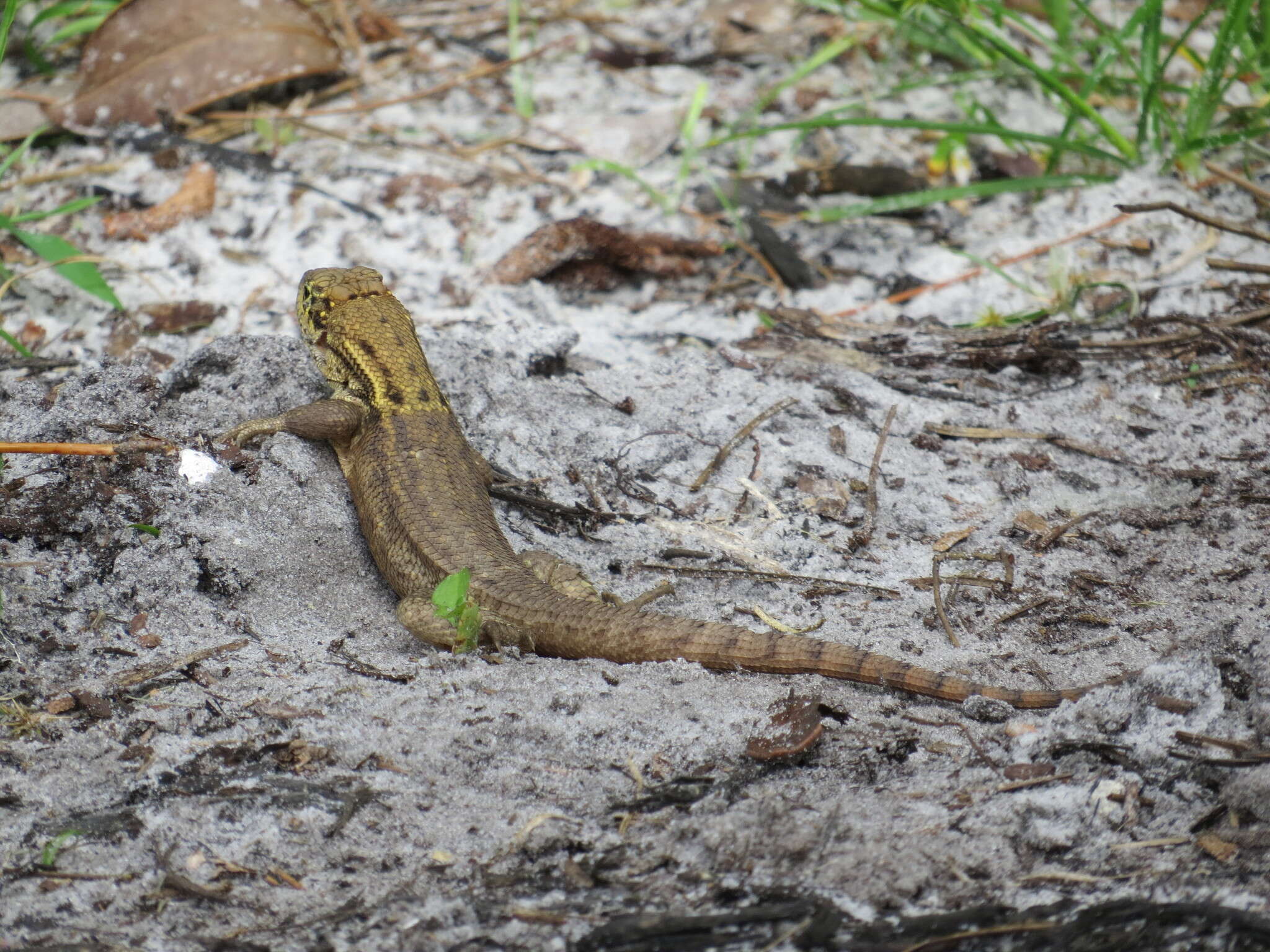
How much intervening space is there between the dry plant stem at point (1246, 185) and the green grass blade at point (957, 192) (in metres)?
0.50

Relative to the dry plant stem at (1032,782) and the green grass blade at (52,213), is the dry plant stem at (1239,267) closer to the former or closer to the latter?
the dry plant stem at (1032,782)

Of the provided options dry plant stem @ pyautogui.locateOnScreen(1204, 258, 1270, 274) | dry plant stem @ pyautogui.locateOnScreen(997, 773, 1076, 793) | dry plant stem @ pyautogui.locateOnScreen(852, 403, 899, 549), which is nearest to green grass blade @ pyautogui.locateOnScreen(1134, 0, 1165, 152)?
dry plant stem @ pyautogui.locateOnScreen(1204, 258, 1270, 274)

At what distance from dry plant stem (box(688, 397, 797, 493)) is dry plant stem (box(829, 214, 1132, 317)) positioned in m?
1.25

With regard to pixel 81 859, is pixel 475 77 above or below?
above

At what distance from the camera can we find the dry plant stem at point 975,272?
5508 mm

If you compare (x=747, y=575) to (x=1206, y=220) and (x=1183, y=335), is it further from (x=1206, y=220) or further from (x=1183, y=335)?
(x=1206, y=220)

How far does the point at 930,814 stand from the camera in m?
2.35

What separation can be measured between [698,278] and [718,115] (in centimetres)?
158

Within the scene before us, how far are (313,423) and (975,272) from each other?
3.55 m

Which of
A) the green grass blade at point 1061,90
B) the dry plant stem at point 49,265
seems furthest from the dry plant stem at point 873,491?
the dry plant stem at point 49,265

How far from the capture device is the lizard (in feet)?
9.94

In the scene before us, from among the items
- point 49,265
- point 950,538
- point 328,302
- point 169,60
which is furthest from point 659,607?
point 169,60

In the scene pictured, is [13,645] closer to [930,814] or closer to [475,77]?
[930,814]

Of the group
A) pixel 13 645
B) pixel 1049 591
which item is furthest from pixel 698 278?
pixel 13 645
